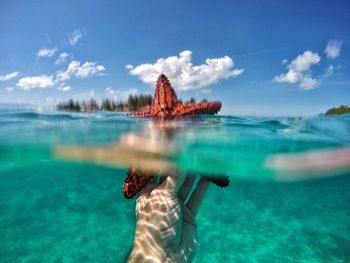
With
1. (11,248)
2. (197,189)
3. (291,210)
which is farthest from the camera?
(291,210)

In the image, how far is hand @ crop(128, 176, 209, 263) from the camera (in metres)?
4.32

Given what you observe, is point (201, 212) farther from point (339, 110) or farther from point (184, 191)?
point (184, 191)

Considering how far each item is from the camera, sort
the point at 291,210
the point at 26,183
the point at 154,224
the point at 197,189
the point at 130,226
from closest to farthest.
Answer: the point at 154,224 < the point at 197,189 < the point at 130,226 < the point at 291,210 < the point at 26,183

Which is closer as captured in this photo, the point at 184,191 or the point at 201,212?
Result: the point at 184,191

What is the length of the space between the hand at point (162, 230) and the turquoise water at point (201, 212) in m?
4.14

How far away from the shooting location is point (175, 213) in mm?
4441

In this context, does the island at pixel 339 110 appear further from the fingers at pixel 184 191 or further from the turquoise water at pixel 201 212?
the fingers at pixel 184 191

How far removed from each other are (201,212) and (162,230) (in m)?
16.7

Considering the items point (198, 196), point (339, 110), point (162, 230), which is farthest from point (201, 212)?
point (162, 230)

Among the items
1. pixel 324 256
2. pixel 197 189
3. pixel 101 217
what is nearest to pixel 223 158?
pixel 197 189

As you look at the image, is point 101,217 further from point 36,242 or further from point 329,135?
point 329,135

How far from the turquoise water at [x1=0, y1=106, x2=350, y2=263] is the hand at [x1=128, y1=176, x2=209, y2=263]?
13.6 feet

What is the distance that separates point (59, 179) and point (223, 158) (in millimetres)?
25755

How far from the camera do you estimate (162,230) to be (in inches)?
169
